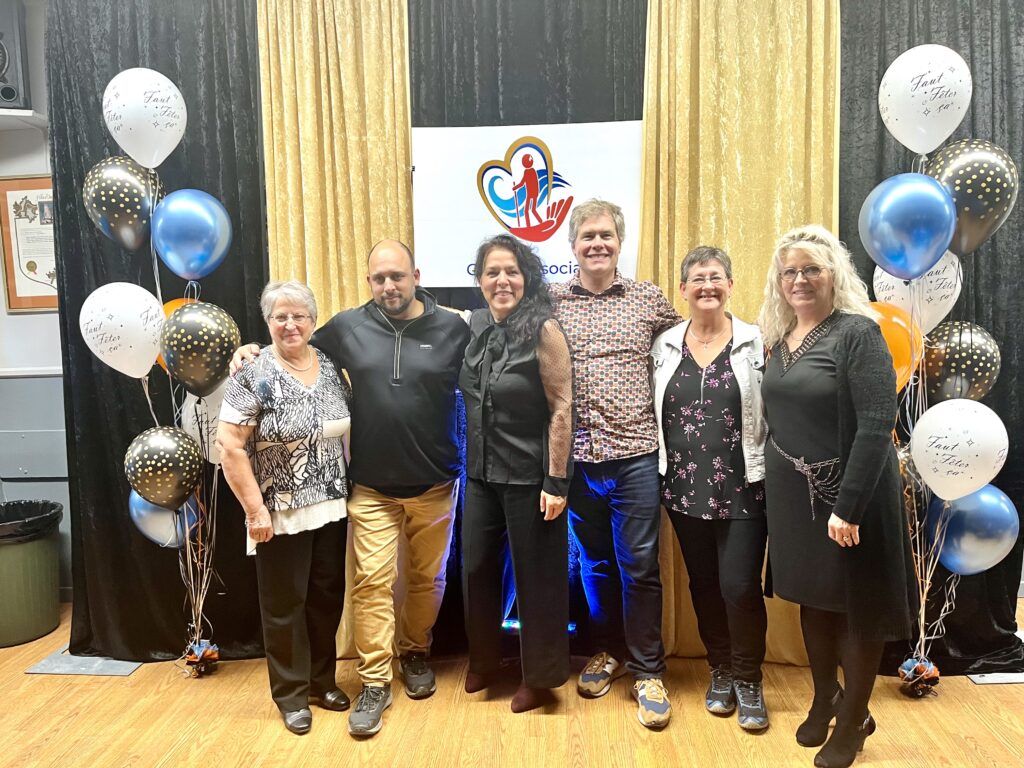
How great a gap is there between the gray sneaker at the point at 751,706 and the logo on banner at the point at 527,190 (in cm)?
181

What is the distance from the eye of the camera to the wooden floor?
6.88 feet

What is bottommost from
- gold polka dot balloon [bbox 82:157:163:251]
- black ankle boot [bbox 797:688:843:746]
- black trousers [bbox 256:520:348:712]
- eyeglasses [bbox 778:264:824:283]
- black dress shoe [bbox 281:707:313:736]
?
black dress shoe [bbox 281:707:313:736]

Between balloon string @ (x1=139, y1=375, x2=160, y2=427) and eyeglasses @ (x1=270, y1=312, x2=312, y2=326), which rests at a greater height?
eyeglasses @ (x1=270, y1=312, x2=312, y2=326)

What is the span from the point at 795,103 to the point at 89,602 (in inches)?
139

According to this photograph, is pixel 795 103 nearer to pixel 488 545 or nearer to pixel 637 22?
pixel 637 22

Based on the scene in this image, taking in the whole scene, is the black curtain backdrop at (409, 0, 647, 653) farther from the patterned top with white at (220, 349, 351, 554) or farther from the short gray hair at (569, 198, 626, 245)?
the patterned top with white at (220, 349, 351, 554)

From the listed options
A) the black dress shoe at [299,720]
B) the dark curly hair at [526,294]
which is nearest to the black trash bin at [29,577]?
the black dress shoe at [299,720]

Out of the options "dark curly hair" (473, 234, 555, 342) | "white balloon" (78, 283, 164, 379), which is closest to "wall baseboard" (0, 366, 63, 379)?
"white balloon" (78, 283, 164, 379)

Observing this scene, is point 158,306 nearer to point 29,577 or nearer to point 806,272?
point 29,577

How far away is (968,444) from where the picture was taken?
2.17 metres

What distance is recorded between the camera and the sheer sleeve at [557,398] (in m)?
2.19

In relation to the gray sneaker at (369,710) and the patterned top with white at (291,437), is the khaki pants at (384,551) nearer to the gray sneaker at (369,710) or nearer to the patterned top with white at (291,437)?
the gray sneaker at (369,710)

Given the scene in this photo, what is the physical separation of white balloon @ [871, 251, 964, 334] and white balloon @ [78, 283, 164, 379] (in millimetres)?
2640

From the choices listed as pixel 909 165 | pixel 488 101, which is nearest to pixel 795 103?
pixel 909 165
